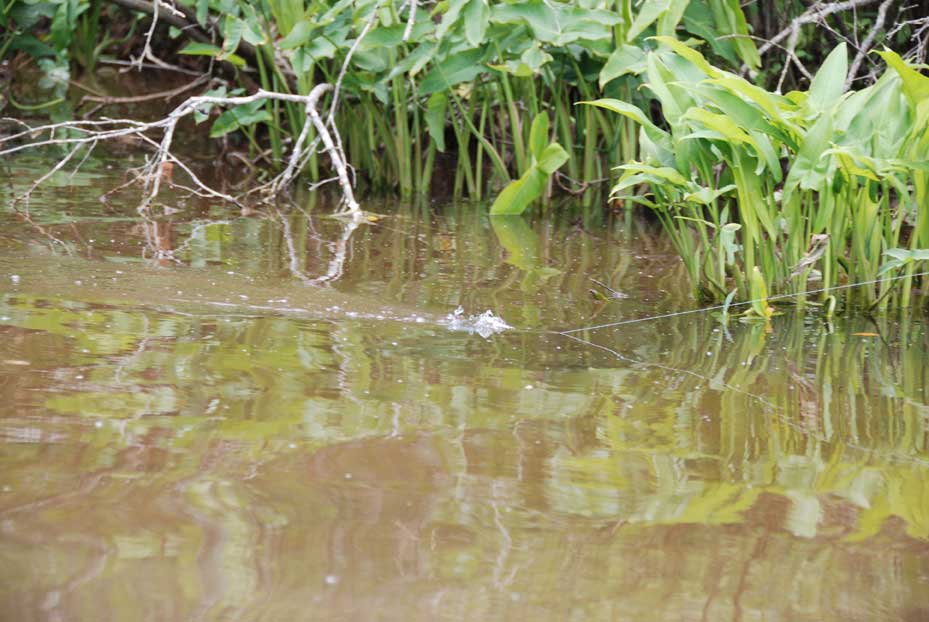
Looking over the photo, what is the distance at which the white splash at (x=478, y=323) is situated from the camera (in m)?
3.12

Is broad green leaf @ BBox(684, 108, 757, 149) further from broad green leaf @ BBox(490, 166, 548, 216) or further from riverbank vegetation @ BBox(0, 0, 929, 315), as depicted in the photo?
broad green leaf @ BBox(490, 166, 548, 216)

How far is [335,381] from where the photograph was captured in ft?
8.38

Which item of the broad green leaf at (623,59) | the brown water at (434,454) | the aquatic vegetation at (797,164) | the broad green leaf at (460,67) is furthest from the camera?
the broad green leaf at (460,67)

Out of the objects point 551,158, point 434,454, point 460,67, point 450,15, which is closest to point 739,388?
point 434,454

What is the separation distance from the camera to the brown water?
168cm

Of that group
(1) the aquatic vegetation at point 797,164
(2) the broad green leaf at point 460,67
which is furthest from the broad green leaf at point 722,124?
(2) the broad green leaf at point 460,67

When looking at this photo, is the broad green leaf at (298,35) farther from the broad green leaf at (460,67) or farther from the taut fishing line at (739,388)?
the taut fishing line at (739,388)

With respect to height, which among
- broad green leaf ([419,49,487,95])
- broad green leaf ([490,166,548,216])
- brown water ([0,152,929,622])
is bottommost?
brown water ([0,152,929,622])

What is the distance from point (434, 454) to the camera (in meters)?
2.16

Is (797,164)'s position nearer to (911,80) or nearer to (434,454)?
(911,80)

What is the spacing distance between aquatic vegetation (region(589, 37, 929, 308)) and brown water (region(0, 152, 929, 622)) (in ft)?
0.67

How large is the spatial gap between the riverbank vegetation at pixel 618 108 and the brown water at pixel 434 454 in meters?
0.32

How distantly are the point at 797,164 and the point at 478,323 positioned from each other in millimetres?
1014

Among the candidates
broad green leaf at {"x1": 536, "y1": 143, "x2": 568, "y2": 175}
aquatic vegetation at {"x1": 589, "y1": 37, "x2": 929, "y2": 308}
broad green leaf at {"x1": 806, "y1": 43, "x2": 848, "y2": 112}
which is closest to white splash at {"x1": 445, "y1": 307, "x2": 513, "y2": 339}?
aquatic vegetation at {"x1": 589, "y1": 37, "x2": 929, "y2": 308}
